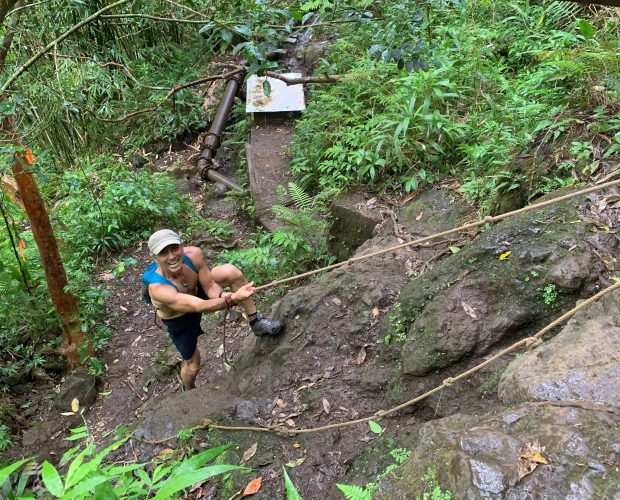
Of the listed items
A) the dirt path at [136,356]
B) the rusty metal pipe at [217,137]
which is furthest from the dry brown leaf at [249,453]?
the rusty metal pipe at [217,137]

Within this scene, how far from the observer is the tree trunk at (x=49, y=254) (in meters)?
4.25

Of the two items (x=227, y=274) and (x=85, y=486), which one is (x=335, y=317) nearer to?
(x=227, y=274)

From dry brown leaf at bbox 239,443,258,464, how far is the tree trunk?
2.79 metres

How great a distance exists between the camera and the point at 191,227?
7.67 m

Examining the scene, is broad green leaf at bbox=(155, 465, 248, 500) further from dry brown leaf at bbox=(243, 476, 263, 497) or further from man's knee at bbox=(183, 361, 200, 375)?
man's knee at bbox=(183, 361, 200, 375)

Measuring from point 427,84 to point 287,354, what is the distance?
3.48 m

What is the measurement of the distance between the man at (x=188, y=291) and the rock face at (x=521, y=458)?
204cm

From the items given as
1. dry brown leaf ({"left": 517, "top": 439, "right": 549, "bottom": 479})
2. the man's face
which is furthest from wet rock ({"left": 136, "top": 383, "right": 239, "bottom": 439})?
dry brown leaf ({"left": 517, "top": 439, "right": 549, "bottom": 479})

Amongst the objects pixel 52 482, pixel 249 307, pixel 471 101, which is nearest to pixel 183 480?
pixel 52 482

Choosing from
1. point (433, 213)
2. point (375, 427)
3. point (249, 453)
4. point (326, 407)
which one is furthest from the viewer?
point (433, 213)

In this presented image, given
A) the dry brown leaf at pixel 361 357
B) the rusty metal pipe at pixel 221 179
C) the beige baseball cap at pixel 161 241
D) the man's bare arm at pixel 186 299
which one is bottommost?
the rusty metal pipe at pixel 221 179

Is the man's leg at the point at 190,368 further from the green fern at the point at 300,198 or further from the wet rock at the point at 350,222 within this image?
the green fern at the point at 300,198

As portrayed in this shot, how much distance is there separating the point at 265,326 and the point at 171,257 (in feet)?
3.07

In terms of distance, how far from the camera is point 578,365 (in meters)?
2.04
